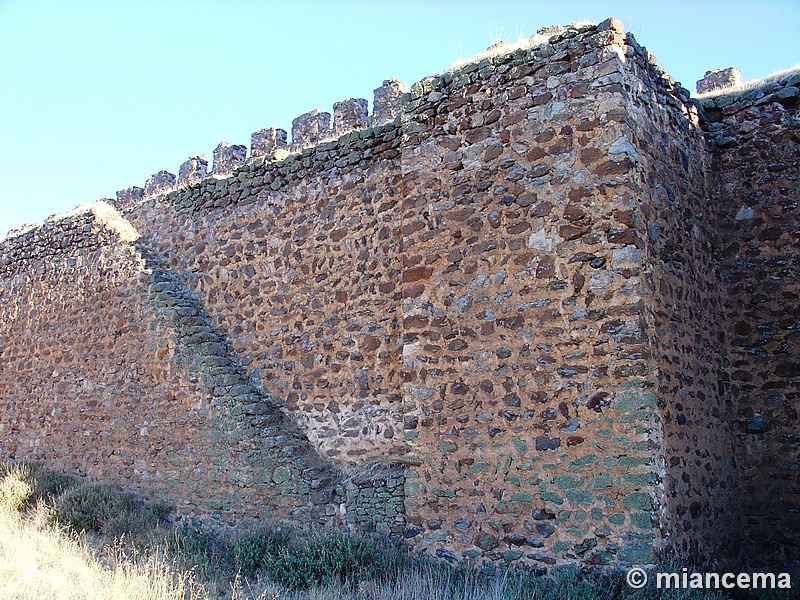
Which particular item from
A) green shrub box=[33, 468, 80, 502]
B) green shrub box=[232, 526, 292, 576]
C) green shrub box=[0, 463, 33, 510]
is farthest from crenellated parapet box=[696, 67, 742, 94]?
green shrub box=[0, 463, 33, 510]

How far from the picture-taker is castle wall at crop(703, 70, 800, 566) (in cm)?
654

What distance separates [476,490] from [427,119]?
3537 mm

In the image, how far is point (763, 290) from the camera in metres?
6.88

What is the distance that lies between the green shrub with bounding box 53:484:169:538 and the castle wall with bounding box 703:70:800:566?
6.34 m

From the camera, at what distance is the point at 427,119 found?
7.07 meters

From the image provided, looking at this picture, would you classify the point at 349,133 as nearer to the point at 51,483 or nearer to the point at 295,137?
the point at 295,137

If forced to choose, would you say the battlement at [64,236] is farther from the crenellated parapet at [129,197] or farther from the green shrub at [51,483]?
the green shrub at [51,483]

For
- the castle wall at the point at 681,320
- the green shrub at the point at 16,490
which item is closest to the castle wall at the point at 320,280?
the castle wall at the point at 681,320

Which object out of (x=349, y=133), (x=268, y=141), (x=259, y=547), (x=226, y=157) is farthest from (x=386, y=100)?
(x=259, y=547)

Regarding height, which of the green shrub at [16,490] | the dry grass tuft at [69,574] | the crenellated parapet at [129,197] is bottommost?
the dry grass tuft at [69,574]

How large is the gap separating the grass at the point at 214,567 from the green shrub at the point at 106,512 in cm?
1

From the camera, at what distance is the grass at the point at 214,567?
5359 mm

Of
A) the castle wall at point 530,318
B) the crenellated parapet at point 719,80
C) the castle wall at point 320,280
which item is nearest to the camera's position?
the castle wall at point 530,318

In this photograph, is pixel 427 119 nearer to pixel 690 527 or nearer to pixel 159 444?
pixel 690 527
